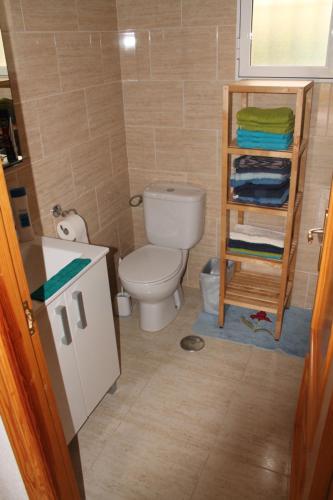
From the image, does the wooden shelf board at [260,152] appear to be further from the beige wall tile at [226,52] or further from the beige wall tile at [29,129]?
the beige wall tile at [29,129]

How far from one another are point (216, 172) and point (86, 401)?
159 cm

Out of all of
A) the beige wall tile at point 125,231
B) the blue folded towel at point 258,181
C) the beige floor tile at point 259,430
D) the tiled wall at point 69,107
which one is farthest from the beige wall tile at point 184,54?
the beige floor tile at point 259,430

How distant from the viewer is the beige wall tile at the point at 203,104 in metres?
2.61

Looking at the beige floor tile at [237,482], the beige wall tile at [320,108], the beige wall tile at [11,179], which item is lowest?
the beige floor tile at [237,482]

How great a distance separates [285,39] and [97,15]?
1066 mm

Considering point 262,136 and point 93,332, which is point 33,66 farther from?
point 93,332

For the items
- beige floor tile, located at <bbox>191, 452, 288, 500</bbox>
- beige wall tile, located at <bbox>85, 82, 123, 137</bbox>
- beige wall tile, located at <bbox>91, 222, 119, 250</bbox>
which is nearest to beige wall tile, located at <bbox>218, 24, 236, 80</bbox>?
beige wall tile, located at <bbox>85, 82, 123, 137</bbox>

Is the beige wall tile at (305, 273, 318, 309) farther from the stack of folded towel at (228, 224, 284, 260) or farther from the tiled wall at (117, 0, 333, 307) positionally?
the stack of folded towel at (228, 224, 284, 260)

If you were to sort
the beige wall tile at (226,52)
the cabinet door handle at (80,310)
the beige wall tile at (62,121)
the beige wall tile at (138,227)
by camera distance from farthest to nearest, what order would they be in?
the beige wall tile at (138,227) < the beige wall tile at (226,52) < the beige wall tile at (62,121) < the cabinet door handle at (80,310)

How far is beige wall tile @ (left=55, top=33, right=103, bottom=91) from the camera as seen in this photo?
2.25 metres

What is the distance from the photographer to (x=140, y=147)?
296 cm

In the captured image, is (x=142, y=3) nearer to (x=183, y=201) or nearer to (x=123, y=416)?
(x=183, y=201)

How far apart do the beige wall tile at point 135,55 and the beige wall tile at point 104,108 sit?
116mm

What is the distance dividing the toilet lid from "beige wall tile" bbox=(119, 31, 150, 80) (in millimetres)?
1105
